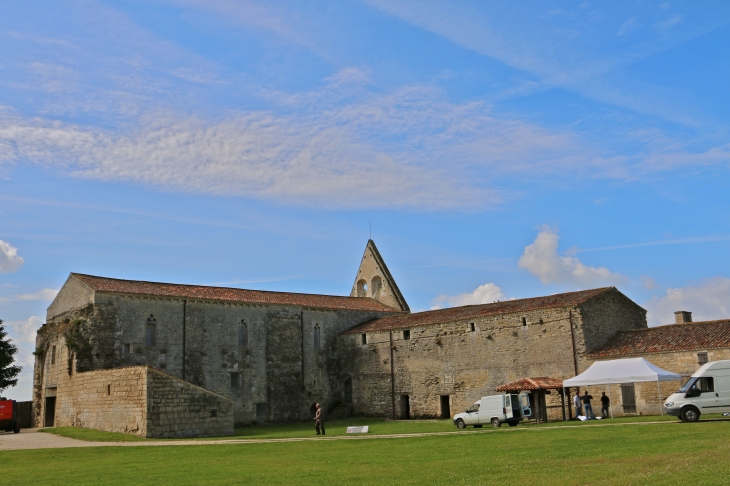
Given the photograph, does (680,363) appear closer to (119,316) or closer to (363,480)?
(363,480)

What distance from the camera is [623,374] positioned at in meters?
32.4

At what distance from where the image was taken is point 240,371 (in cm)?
4688

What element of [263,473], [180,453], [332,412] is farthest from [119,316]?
[263,473]

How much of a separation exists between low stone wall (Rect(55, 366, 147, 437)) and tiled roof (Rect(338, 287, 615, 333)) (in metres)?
19.5

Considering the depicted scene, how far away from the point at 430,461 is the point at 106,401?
2428 cm

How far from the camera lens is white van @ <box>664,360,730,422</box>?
26375 millimetres

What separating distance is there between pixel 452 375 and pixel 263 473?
29.4 meters

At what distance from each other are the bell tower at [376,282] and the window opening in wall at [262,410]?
1534 cm

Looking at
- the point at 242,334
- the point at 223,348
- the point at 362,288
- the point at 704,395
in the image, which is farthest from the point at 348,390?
the point at 704,395

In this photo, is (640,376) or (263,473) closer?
(263,473)

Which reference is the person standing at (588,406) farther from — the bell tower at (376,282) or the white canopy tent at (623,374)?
the bell tower at (376,282)

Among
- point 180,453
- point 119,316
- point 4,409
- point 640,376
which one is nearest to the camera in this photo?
point 180,453

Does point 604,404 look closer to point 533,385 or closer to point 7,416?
point 533,385

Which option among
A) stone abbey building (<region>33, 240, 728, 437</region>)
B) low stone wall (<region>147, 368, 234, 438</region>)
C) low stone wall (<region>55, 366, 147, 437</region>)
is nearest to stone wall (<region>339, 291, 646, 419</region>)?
stone abbey building (<region>33, 240, 728, 437</region>)
